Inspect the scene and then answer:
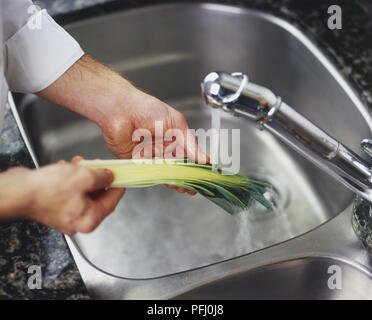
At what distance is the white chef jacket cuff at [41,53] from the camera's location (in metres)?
0.99

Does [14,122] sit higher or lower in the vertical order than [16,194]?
higher

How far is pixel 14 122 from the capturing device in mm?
1025

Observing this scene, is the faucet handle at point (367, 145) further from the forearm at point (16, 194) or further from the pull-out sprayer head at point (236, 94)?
the forearm at point (16, 194)

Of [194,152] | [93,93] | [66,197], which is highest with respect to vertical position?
[93,93]

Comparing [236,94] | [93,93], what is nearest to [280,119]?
[236,94]

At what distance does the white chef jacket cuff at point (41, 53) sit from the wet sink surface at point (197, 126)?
0.68ft

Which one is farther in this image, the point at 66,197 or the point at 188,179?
the point at 188,179

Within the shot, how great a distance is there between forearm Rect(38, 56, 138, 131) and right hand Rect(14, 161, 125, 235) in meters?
0.26

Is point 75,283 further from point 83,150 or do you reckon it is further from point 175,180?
point 83,150

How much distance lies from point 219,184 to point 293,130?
0.94ft

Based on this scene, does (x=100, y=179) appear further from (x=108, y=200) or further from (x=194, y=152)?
(x=194, y=152)

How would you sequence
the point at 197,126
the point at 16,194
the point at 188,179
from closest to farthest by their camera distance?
the point at 16,194 < the point at 188,179 < the point at 197,126

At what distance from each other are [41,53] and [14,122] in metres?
0.15

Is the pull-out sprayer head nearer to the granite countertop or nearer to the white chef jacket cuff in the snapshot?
the granite countertop
